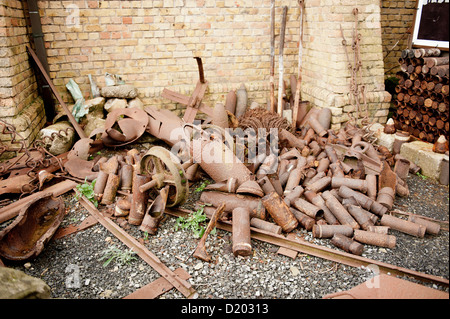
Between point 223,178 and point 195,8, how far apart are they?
4041 mm

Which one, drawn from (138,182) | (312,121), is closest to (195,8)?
(312,121)

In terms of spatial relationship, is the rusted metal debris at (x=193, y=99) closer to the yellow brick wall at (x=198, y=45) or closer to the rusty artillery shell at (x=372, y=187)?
the yellow brick wall at (x=198, y=45)

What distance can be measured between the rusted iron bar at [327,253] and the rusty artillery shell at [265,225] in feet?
0.30

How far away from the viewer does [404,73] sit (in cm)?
561

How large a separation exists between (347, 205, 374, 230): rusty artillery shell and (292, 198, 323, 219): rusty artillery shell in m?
0.37

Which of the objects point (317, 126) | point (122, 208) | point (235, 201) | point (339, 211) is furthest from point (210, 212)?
point (317, 126)

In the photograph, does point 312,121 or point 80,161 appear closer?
point 80,161

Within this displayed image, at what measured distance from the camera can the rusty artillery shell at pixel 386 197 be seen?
4.15 metres

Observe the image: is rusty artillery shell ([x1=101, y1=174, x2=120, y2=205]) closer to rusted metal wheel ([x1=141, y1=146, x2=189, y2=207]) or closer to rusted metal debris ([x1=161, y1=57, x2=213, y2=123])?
rusted metal wheel ([x1=141, y1=146, x2=189, y2=207])

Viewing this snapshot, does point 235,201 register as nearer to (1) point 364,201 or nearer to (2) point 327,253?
(2) point 327,253

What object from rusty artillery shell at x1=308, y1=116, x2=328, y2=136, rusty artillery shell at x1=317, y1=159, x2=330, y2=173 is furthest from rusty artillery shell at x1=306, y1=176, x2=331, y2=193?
rusty artillery shell at x1=308, y1=116, x2=328, y2=136

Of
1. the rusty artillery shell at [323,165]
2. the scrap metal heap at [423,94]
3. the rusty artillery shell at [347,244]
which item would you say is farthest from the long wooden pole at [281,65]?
the rusty artillery shell at [347,244]
